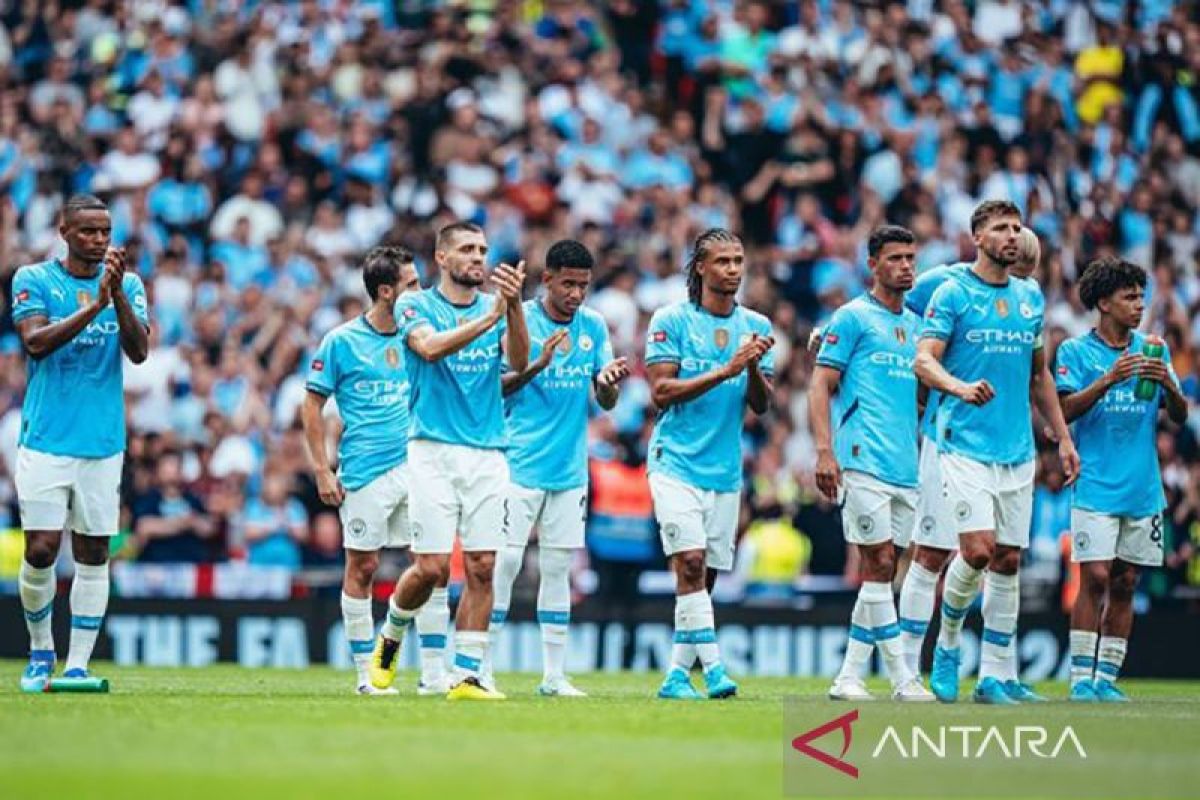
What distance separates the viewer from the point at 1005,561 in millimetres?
14922

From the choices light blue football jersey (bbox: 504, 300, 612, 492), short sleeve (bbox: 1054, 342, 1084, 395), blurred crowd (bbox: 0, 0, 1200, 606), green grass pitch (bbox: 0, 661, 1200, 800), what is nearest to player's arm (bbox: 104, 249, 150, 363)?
green grass pitch (bbox: 0, 661, 1200, 800)

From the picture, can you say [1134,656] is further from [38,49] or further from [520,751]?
[38,49]

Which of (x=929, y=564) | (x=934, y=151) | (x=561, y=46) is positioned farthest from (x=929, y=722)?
(x=561, y=46)

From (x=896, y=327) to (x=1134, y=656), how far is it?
7732 millimetres

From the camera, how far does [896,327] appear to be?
49.8 feet

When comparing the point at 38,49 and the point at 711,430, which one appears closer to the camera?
the point at 711,430

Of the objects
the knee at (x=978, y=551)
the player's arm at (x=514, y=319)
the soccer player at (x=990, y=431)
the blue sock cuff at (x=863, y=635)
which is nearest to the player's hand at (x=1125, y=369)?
the soccer player at (x=990, y=431)

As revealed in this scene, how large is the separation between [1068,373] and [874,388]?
1.77 m

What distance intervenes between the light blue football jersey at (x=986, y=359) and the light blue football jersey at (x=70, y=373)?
17.2ft

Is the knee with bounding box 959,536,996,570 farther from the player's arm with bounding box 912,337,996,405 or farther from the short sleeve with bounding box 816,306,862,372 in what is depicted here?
the short sleeve with bounding box 816,306,862,372

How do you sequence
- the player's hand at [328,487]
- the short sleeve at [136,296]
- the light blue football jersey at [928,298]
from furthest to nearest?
the player's hand at [328,487], the light blue football jersey at [928,298], the short sleeve at [136,296]

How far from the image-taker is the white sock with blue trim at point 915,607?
14.9 meters

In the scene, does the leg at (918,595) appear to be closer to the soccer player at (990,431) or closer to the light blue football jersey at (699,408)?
the soccer player at (990,431)

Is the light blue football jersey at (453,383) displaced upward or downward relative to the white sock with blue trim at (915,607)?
upward
